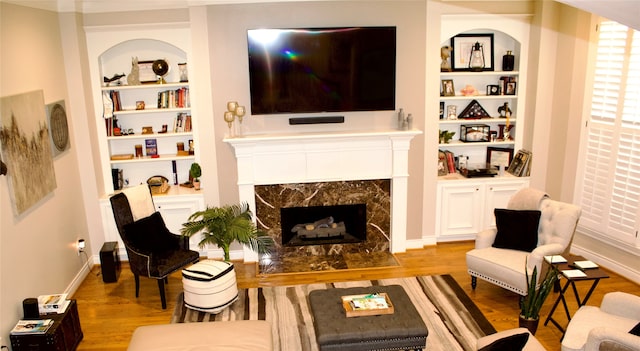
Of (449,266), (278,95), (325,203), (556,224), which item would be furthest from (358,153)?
(556,224)

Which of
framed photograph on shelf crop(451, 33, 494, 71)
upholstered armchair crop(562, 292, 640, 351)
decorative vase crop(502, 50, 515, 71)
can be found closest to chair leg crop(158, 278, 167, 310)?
upholstered armchair crop(562, 292, 640, 351)

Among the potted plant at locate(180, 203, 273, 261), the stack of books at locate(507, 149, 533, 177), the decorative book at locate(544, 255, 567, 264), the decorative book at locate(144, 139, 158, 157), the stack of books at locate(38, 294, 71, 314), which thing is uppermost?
the decorative book at locate(144, 139, 158, 157)

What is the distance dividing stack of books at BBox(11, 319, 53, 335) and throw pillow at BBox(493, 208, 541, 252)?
401 cm

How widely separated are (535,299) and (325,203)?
8.52 ft

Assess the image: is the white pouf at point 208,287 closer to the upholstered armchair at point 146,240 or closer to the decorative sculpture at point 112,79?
the upholstered armchair at point 146,240

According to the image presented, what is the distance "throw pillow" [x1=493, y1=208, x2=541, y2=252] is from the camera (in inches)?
198

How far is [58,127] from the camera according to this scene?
205 inches

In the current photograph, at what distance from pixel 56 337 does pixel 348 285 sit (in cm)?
265

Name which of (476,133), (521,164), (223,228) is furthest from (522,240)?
(223,228)

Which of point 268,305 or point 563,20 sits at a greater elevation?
point 563,20

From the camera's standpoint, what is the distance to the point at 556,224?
4.91 m

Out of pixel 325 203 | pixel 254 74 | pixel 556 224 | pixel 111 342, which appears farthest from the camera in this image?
pixel 325 203

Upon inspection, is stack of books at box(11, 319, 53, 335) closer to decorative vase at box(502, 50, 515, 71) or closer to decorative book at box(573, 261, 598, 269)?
decorative book at box(573, 261, 598, 269)

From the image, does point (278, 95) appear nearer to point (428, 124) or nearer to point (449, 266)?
point (428, 124)
